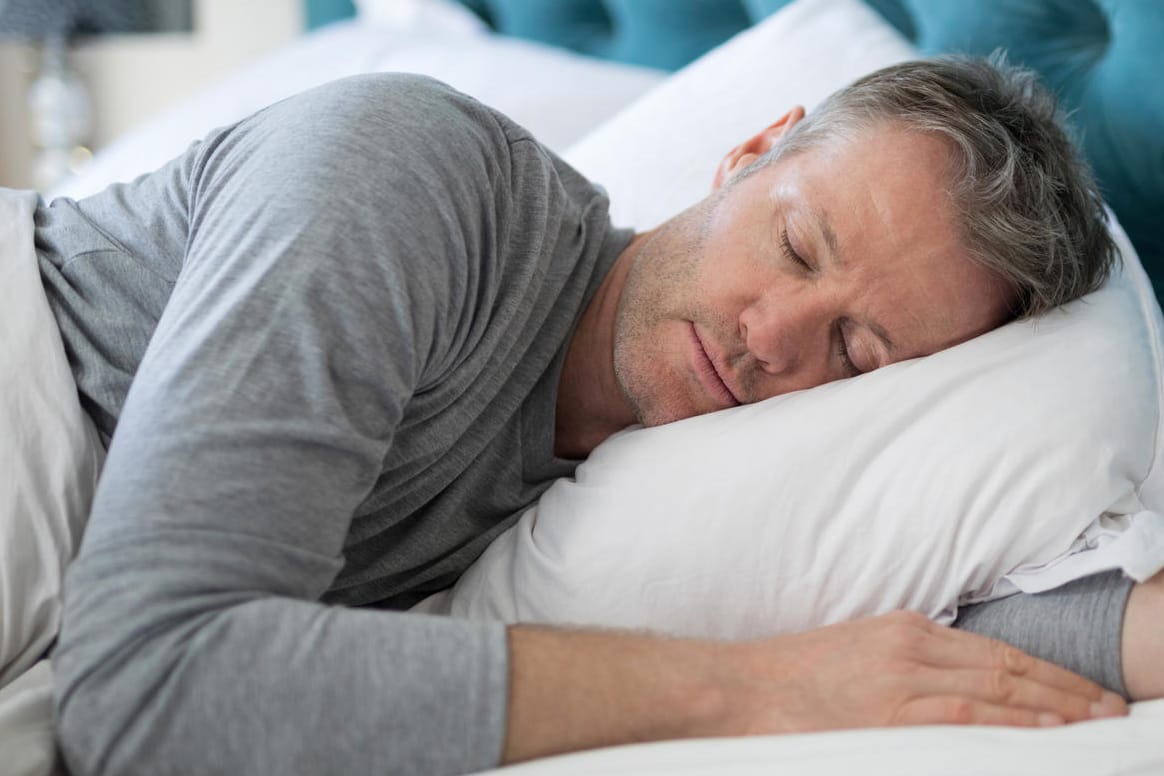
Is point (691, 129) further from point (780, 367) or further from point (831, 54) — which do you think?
point (780, 367)

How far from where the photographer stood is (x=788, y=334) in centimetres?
97

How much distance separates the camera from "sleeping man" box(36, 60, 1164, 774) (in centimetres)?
65

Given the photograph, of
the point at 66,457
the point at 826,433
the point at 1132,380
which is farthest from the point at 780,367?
the point at 66,457

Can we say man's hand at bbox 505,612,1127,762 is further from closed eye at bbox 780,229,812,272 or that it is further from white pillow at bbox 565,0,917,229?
white pillow at bbox 565,0,917,229

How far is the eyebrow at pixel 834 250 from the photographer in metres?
0.97

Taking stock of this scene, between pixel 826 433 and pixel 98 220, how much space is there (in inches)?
24.0

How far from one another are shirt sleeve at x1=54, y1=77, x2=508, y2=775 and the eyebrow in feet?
1.21

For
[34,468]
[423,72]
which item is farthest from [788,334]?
[423,72]

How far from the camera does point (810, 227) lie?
983 millimetres

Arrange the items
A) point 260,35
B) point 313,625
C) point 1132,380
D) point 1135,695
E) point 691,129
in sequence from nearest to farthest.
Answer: point 313,625, point 1135,695, point 1132,380, point 691,129, point 260,35

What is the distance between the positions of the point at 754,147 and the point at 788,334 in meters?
0.30

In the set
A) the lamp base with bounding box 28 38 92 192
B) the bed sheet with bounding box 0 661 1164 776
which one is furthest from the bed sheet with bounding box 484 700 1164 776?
the lamp base with bounding box 28 38 92 192

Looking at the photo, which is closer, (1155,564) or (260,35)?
(1155,564)

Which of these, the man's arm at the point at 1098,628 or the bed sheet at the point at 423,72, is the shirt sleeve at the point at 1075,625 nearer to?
the man's arm at the point at 1098,628
